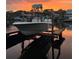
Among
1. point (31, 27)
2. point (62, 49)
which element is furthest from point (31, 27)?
point (62, 49)

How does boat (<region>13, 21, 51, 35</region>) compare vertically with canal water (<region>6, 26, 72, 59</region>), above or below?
above

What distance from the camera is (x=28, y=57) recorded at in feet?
9.53

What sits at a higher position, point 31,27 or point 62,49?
point 31,27

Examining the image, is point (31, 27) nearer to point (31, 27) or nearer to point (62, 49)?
point (31, 27)

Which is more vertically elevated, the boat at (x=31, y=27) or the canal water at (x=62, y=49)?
Answer: the boat at (x=31, y=27)

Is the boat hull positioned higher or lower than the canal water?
higher

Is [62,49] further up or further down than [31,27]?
further down

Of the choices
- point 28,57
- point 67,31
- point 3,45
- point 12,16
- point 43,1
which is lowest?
point 28,57

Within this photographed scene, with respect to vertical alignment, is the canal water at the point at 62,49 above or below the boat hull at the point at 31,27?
below

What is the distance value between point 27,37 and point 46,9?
446mm
